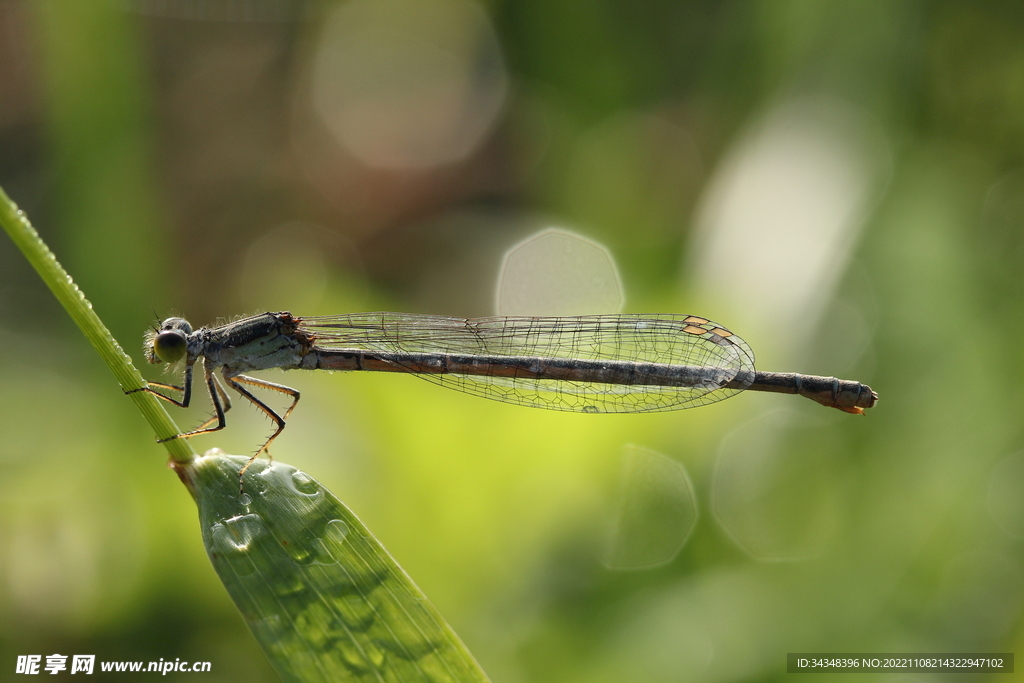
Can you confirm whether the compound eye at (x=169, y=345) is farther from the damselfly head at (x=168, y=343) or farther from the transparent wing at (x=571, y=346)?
the transparent wing at (x=571, y=346)

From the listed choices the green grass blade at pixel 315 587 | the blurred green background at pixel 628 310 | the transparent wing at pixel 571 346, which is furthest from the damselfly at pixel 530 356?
the green grass blade at pixel 315 587

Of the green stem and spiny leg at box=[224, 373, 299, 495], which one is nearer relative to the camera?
the green stem

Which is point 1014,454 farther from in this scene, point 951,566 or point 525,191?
point 525,191

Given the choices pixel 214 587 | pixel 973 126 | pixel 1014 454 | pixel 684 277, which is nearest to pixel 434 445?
pixel 214 587

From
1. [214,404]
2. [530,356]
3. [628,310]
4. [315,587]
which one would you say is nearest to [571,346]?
[530,356]

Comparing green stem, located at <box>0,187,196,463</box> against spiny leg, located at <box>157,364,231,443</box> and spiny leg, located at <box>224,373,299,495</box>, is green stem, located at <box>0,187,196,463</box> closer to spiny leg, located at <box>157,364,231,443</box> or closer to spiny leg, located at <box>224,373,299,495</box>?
spiny leg, located at <box>157,364,231,443</box>

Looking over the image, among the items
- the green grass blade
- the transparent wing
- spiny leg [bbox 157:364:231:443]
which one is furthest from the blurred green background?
the green grass blade

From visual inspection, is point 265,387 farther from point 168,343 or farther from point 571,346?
point 571,346
